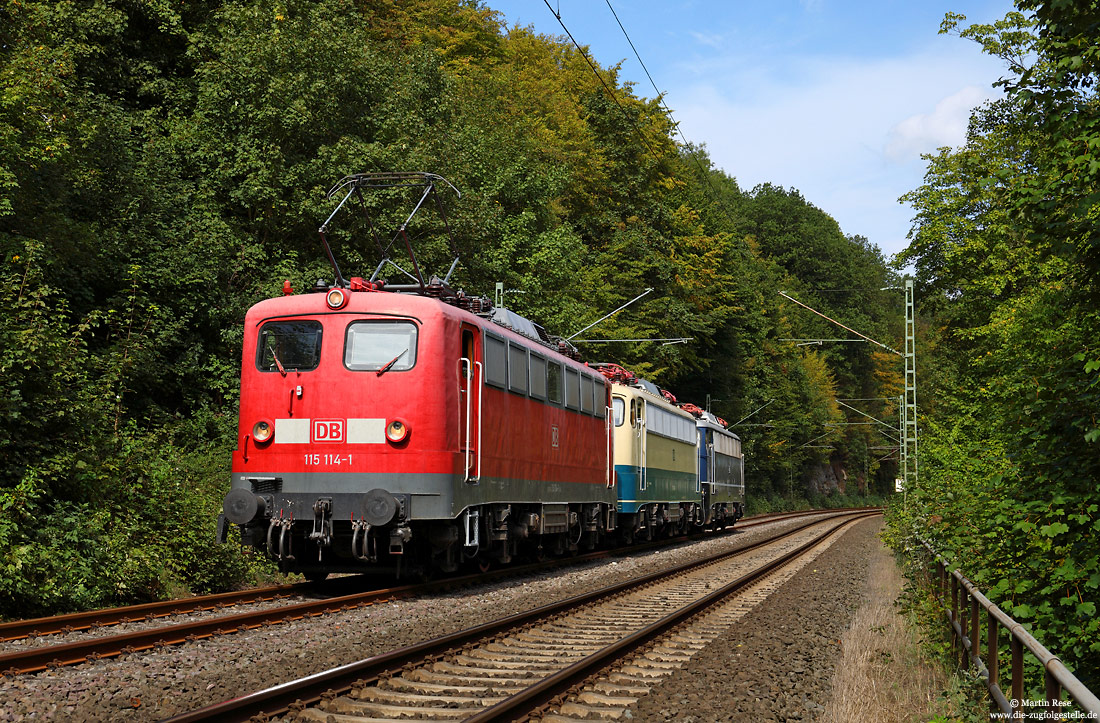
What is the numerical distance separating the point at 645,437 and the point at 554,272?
855 centimetres

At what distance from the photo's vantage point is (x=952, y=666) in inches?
→ 348

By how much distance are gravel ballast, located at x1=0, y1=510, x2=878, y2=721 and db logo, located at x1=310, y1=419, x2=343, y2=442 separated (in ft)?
6.97

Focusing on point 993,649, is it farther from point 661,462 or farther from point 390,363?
point 661,462

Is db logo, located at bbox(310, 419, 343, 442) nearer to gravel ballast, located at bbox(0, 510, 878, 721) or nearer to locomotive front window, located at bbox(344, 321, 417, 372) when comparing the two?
locomotive front window, located at bbox(344, 321, 417, 372)

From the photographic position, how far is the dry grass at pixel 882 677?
743cm

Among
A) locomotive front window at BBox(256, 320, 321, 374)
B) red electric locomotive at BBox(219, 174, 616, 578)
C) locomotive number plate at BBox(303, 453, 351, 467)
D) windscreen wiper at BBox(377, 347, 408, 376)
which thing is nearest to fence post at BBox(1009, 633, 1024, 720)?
red electric locomotive at BBox(219, 174, 616, 578)

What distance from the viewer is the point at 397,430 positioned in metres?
12.7

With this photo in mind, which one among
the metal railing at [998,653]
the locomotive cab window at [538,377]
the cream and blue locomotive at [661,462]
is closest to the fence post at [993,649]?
the metal railing at [998,653]

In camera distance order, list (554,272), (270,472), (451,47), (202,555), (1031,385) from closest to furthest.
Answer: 1. (1031,385)
2. (270,472)
3. (202,555)
4. (554,272)
5. (451,47)

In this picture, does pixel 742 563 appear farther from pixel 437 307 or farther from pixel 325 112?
pixel 325 112

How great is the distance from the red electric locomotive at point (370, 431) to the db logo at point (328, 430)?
0.01 m

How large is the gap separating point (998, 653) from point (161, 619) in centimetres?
777

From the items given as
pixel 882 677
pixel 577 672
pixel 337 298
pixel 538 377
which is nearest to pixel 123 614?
pixel 337 298

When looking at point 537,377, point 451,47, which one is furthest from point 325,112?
point 451,47
